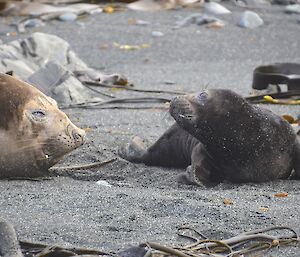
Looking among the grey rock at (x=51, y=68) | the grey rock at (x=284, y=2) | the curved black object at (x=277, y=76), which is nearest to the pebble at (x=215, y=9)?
the grey rock at (x=284, y=2)

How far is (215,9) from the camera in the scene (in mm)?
11570

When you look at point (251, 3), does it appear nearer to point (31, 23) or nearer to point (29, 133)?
point (31, 23)

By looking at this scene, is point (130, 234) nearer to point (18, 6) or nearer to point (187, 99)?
point (187, 99)

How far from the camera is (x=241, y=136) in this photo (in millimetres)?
5387

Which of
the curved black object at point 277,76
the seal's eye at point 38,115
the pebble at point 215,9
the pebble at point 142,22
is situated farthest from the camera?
the pebble at point 215,9

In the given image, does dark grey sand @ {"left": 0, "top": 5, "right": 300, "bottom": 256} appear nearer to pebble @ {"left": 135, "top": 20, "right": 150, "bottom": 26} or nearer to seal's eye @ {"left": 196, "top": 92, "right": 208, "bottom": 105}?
seal's eye @ {"left": 196, "top": 92, "right": 208, "bottom": 105}

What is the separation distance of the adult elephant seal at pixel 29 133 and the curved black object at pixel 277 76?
2905 millimetres

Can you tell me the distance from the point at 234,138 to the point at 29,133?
101cm

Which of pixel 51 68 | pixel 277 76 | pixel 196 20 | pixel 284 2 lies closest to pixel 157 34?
pixel 196 20

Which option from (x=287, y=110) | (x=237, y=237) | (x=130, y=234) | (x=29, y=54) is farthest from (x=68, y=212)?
(x=29, y=54)

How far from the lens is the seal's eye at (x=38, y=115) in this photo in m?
5.23

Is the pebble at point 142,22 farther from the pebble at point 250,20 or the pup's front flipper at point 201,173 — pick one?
the pup's front flipper at point 201,173

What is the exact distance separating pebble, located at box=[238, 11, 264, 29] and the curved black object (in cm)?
271

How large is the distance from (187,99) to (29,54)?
3560 mm
